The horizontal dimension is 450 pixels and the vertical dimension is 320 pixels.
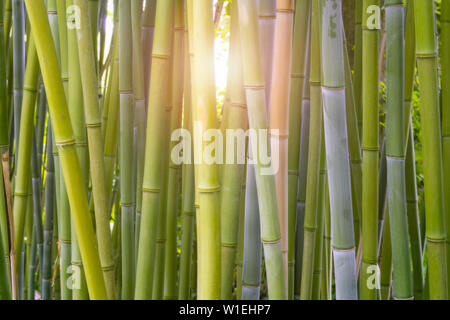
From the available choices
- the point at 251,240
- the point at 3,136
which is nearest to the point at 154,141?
the point at 251,240

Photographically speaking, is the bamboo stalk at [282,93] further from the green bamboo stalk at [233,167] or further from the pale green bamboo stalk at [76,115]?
the pale green bamboo stalk at [76,115]

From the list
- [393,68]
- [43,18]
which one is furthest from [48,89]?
[393,68]

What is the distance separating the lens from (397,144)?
24.4 inches

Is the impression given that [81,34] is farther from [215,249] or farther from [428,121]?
[428,121]

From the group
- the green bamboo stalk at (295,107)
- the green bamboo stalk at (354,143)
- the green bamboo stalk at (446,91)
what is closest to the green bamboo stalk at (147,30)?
the green bamboo stalk at (295,107)

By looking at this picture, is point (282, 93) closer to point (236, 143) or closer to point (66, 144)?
point (236, 143)

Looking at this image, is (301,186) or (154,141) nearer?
(154,141)

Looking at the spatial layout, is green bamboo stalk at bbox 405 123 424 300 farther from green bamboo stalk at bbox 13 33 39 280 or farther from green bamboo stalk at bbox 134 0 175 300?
green bamboo stalk at bbox 13 33 39 280

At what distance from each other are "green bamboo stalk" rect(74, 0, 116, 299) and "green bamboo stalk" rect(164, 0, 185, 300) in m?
0.14

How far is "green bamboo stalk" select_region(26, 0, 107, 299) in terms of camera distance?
0.52 metres

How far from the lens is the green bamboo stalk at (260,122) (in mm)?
473

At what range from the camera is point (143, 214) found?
0.67m

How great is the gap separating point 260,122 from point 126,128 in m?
0.29
